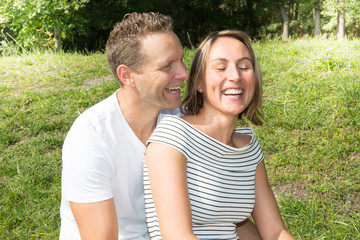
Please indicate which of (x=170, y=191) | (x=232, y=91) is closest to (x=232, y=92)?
(x=232, y=91)

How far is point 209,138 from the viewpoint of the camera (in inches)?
91.6

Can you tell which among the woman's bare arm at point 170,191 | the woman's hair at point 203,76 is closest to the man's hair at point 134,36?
the woman's hair at point 203,76

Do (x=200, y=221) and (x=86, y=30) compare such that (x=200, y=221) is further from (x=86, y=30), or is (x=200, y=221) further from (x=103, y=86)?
(x=86, y=30)

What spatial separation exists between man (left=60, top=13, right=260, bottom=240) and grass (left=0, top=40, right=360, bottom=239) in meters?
1.93

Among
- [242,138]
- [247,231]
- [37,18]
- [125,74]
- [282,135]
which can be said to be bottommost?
[282,135]

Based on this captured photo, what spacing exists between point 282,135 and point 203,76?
2875 millimetres

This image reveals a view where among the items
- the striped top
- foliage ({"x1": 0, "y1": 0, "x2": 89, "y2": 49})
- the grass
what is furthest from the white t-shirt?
foliage ({"x1": 0, "y1": 0, "x2": 89, "y2": 49})

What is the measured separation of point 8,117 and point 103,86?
1.58 meters

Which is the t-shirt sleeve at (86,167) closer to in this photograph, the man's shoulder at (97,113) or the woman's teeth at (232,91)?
the man's shoulder at (97,113)

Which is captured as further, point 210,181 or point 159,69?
point 159,69

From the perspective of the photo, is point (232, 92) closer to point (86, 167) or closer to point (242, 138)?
point (242, 138)

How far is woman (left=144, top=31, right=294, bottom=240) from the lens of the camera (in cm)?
212

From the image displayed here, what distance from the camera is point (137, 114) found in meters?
2.57

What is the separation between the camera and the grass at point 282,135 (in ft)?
13.4
